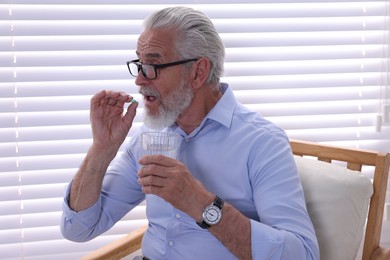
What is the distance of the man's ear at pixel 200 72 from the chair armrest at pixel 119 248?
55 centimetres

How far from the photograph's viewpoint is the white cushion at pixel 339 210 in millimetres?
1811

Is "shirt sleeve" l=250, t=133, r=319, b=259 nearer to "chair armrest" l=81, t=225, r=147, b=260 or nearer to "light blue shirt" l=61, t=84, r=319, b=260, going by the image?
"light blue shirt" l=61, t=84, r=319, b=260

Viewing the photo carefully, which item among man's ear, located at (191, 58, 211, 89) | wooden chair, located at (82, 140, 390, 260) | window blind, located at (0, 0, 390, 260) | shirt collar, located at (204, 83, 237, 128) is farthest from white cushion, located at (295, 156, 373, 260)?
window blind, located at (0, 0, 390, 260)

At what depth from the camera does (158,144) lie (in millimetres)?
1585

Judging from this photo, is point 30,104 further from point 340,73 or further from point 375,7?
point 375,7

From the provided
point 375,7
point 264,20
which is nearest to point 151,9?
point 264,20

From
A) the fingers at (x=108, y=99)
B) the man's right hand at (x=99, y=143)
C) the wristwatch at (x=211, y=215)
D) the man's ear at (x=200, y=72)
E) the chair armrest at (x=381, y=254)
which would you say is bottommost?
the chair armrest at (x=381, y=254)

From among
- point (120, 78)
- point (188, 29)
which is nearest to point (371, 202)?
point (188, 29)

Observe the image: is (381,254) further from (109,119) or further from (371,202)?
(109,119)

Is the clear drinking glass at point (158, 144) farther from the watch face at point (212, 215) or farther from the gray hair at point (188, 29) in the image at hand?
the gray hair at point (188, 29)

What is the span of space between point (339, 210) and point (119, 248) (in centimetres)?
67

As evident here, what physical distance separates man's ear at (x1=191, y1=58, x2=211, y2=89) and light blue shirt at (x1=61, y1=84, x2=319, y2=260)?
0.27 feet

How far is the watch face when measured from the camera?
1.57 meters

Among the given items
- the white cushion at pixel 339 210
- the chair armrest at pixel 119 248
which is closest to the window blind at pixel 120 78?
the chair armrest at pixel 119 248
